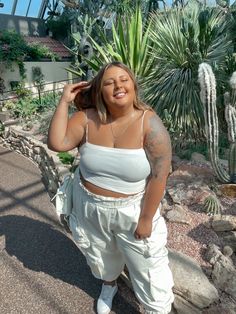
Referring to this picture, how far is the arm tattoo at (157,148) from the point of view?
1.50m

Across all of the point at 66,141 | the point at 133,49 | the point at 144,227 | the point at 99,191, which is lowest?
the point at 144,227

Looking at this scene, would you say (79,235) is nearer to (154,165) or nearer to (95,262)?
(95,262)

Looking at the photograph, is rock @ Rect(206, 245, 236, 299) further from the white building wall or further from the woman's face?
the white building wall

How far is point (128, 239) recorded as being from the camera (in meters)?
1.71

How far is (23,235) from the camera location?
2990mm

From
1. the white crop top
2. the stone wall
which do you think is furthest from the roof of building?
the white crop top

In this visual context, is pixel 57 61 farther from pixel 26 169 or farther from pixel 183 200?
pixel 183 200

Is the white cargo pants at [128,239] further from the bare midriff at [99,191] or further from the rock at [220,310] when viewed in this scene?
the rock at [220,310]

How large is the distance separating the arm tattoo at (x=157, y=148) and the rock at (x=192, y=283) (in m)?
0.77

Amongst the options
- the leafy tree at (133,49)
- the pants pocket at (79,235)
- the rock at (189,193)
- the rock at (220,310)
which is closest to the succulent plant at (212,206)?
the rock at (189,193)

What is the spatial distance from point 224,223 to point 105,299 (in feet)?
3.37

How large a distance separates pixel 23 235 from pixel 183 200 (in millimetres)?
1476

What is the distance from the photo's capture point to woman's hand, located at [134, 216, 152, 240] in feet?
5.35

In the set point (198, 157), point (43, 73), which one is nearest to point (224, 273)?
point (198, 157)
